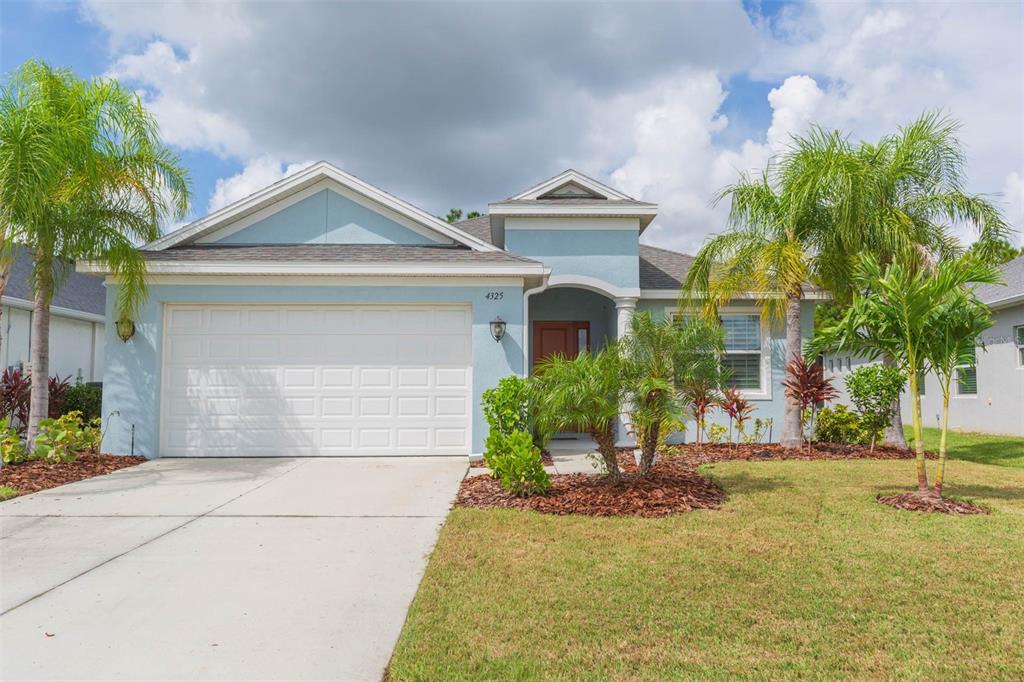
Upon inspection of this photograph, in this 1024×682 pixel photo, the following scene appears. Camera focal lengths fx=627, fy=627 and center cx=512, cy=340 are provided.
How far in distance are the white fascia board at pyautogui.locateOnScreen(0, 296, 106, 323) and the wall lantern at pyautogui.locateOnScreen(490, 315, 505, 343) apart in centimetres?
991

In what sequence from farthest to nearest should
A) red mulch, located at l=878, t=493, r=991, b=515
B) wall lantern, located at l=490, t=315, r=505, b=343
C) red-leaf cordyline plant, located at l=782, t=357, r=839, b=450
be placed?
1. red-leaf cordyline plant, located at l=782, t=357, r=839, b=450
2. wall lantern, located at l=490, t=315, r=505, b=343
3. red mulch, located at l=878, t=493, r=991, b=515

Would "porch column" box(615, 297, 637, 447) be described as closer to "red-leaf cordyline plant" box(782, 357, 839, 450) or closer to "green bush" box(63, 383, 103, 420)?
"red-leaf cordyline plant" box(782, 357, 839, 450)

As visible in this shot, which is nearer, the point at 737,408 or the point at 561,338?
the point at 737,408

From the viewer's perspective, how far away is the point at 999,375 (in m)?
15.5

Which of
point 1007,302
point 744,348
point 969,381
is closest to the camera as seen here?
point 744,348

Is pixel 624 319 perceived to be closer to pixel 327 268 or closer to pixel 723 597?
pixel 327 268

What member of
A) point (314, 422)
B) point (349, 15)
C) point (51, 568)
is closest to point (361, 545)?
point (51, 568)

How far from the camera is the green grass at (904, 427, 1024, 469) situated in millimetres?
11133

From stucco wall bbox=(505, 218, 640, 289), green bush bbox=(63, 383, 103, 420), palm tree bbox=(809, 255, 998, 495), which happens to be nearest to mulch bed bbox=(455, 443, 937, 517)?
palm tree bbox=(809, 255, 998, 495)

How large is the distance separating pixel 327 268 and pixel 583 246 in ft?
15.7

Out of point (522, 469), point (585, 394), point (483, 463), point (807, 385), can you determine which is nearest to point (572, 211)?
point (483, 463)

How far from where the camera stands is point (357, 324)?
412 inches

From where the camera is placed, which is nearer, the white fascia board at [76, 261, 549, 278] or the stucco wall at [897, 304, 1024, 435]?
the white fascia board at [76, 261, 549, 278]

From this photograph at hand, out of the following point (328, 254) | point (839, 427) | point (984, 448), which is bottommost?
point (984, 448)
